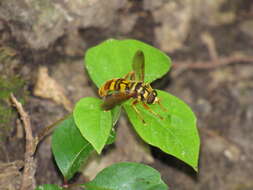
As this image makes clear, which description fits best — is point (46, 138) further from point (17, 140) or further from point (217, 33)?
point (217, 33)

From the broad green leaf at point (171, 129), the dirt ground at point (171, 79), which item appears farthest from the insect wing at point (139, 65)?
the dirt ground at point (171, 79)

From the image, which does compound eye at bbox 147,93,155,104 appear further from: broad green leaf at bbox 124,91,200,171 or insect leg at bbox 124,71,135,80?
insect leg at bbox 124,71,135,80

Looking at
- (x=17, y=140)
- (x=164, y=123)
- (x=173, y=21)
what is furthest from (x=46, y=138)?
(x=173, y=21)

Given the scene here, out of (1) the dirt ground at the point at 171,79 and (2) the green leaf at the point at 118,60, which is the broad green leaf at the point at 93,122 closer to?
(2) the green leaf at the point at 118,60

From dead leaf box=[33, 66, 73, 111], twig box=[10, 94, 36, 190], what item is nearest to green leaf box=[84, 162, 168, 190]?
twig box=[10, 94, 36, 190]

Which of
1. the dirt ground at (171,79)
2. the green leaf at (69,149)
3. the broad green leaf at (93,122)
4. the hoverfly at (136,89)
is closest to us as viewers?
the broad green leaf at (93,122)

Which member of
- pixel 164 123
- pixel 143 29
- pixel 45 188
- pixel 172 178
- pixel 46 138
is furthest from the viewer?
pixel 143 29

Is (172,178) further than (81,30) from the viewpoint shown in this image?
No
